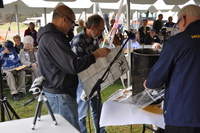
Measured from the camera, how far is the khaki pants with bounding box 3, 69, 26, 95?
4.72 metres

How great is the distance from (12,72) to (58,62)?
12.2 feet

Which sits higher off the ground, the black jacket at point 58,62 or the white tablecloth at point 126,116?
the black jacket at point 58,62

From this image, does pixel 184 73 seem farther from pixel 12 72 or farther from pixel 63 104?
pixel 12 72

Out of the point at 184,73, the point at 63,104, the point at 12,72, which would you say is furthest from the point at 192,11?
the point at 12,72

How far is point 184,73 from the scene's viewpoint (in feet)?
4.37

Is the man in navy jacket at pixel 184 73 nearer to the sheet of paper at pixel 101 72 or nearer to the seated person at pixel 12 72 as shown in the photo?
the sheet of paper at pixel 101 72

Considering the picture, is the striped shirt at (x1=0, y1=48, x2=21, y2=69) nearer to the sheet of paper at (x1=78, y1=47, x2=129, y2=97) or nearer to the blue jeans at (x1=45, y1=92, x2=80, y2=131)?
the blue jeans at (x1=45, y1=92, x2=80, y2=131)

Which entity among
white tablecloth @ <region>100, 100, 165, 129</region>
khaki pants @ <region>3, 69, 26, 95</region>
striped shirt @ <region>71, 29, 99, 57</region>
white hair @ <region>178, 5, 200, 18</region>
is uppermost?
white hair @ <region>178, 5, 200, 18</region>

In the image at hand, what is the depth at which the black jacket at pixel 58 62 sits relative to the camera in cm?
156

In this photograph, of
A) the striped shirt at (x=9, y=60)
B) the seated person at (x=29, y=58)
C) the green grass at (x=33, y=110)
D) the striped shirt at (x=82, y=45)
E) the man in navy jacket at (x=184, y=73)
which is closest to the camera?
the man in navy jacket at (x=184, y=73)

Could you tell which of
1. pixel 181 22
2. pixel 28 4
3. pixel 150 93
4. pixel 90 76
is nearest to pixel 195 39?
pixel 181 22

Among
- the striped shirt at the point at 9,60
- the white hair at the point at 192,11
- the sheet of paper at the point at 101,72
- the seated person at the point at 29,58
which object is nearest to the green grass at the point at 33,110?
the seated person at the point at 29,58

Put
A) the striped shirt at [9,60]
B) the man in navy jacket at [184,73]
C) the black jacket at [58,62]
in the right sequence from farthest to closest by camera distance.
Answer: the striped shirt at [9,60], the black jacket at [58,62], the man in navy jacket at [184,73]

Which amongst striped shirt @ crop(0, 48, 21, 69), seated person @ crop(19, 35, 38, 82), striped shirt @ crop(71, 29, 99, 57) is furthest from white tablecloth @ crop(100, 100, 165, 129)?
striped shirt @ crop(0, 48, 21, 69)
